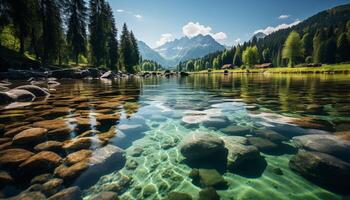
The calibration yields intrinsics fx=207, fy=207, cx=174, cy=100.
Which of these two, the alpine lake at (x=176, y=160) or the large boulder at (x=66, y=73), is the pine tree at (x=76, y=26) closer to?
the large boulder at (x=66, y=73)

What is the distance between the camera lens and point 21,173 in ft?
13.1

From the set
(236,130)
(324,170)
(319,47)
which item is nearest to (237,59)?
(319,47)

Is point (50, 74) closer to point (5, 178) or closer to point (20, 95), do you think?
point (20, 95)

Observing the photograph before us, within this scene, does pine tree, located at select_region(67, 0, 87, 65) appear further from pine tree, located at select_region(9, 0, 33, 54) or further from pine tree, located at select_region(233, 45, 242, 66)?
pine tree, located at select_region(233, 45, 242, 66)

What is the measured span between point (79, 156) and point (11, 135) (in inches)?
114

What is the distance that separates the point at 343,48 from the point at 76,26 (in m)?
89.5

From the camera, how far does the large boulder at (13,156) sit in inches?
167

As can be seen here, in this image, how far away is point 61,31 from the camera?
4500 cm

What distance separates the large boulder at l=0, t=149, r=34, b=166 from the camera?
4254 mm

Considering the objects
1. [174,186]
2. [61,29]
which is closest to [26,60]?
[61,29]

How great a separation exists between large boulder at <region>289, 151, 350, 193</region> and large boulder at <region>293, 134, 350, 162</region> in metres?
0.47

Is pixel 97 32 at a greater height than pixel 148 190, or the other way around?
pixel 97 32

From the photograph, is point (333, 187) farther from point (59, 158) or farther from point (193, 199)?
point (59, 158)

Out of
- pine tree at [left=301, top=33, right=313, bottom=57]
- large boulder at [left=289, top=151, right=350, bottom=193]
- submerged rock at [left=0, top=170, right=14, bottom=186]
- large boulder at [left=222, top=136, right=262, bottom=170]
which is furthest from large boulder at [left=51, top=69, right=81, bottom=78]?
pine tree at [left=301, top=33, right=313, bottom=57]
